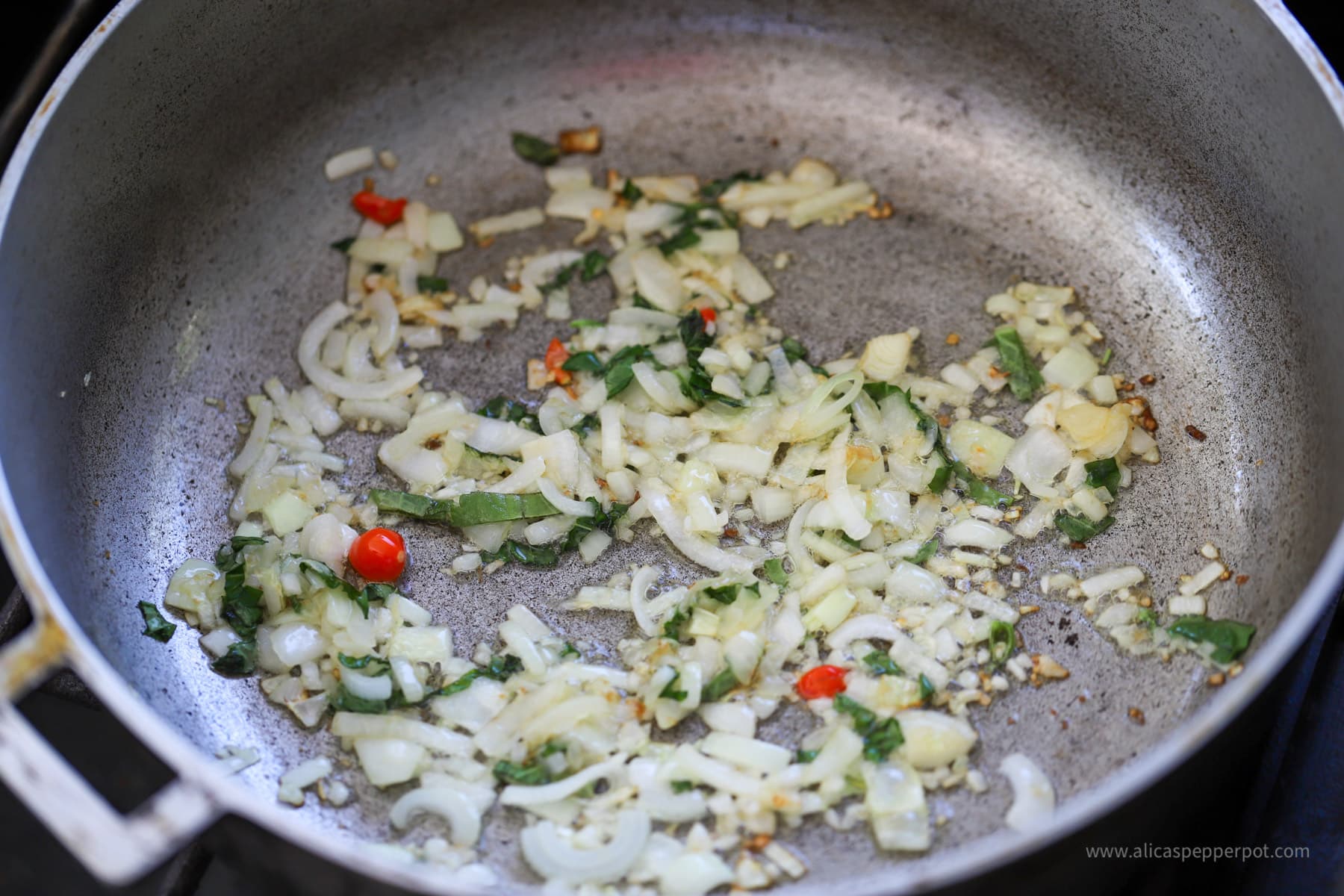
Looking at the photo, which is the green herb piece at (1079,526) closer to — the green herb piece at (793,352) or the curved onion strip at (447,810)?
the green herb piece at (793,352)

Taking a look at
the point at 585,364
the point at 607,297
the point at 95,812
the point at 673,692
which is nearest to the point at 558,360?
the point at 585,364

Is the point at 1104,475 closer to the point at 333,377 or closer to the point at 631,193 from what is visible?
the point at 631,193

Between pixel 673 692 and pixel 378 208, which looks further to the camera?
pixel 378 208

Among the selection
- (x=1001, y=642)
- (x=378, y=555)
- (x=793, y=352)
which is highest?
(x=793, y=352)

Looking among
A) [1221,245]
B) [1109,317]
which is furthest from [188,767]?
[1221,245]

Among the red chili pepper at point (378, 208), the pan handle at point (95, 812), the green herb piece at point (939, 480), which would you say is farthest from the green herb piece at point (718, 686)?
the red chili pepper at point (378, 208)

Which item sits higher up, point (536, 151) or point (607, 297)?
point (536, 151)

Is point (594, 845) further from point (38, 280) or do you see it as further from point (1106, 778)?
point (38, 280)

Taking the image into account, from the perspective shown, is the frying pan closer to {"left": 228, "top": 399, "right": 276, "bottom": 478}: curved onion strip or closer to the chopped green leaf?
{"left": 228, "top": 399, "right": 276, "bottom": 478}: curved onion strip
